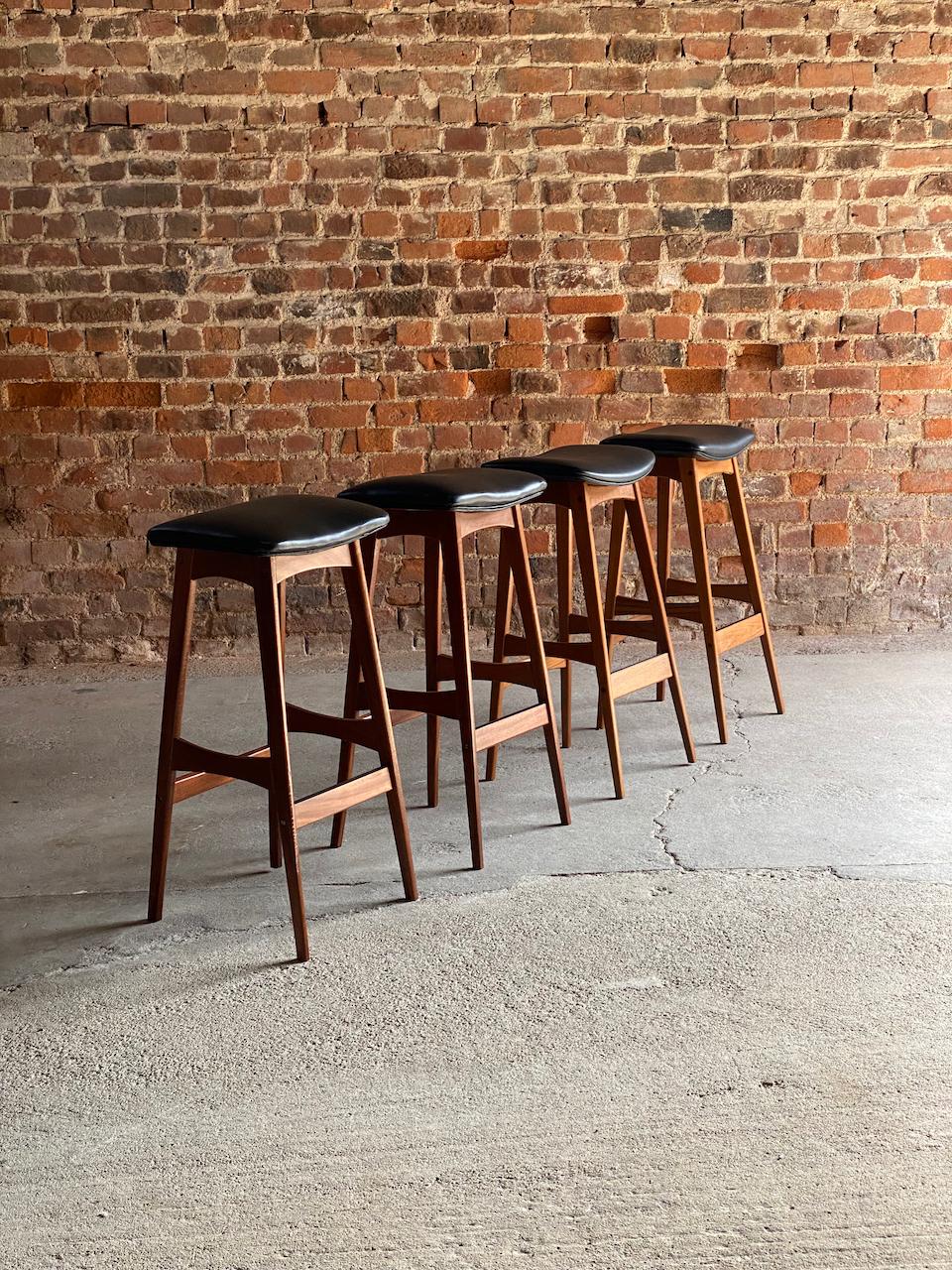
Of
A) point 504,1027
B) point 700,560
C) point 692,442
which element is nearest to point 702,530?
point 700,560

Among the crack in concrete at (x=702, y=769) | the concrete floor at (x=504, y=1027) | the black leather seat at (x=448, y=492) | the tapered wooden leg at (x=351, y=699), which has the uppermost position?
the black leather seat at (x=448, y=492)

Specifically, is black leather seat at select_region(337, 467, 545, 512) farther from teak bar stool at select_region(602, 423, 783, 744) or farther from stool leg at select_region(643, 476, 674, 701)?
stool leg at select_region(643, 476, 674, 701)

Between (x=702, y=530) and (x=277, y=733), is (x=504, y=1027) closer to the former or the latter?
(x=277, y=733)

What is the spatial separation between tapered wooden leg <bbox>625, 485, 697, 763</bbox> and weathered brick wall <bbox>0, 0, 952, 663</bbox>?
1.41 m

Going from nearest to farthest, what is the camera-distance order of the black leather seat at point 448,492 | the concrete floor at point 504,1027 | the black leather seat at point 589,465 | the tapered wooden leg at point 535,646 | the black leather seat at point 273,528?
the concrete floor at point 504,1027
the black leather seat at point 273,528
the black leather seat at point 448,492
the tapered wooden leg at point 535,646
the black leather seat at point 589,465

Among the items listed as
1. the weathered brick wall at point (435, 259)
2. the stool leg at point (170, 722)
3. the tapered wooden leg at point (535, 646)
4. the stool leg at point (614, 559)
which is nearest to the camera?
the stool leg at point (170, 722)

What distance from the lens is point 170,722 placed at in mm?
2938

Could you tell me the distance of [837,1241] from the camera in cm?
185

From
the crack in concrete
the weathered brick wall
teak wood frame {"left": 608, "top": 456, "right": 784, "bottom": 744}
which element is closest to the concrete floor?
the crack in concrete

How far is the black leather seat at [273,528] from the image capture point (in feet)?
8.77

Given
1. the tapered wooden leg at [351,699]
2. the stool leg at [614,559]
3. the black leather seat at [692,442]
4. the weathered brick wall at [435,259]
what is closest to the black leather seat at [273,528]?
the tapered wooden leg at [351,699]

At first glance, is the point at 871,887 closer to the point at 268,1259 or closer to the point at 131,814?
the point at 268,1259

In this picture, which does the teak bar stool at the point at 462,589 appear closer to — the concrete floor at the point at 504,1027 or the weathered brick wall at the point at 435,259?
the concrete floor at the point at 504,1027

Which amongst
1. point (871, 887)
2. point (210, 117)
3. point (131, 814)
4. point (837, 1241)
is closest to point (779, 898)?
point (871, 887)
